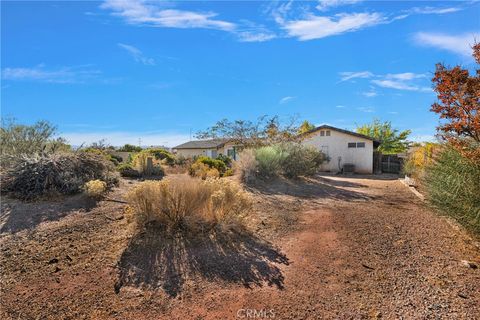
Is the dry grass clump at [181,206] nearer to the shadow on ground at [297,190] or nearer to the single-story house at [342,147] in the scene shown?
the shadow on ground at [297,190]

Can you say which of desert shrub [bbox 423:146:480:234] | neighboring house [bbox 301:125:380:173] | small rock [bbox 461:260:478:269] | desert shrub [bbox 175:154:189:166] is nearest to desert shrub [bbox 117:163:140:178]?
desert shrub [bbox 175:154:189:166]

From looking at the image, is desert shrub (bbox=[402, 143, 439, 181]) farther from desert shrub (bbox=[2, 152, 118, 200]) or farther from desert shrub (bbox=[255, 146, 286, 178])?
desert shrub (bbox=[2, 152, 118, 200])

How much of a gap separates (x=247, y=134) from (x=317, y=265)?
1280 cm

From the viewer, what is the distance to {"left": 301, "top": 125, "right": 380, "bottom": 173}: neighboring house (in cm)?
2106

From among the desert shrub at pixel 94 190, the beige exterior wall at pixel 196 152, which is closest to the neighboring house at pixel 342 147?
the beige exterior wall at pixel 196 152

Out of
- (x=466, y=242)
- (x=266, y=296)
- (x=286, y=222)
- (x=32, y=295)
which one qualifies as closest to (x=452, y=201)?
(x=466, y=242)

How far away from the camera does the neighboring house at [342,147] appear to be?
69.1 ft

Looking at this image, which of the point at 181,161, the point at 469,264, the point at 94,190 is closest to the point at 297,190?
the point at 469,264

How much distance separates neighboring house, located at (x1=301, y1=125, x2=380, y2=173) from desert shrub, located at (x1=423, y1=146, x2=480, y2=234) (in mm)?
15988

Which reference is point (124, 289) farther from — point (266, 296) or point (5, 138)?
point (5, 138)

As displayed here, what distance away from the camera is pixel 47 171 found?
6777 mm

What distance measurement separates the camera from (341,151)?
71.1 feet

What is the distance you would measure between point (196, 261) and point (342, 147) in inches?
768

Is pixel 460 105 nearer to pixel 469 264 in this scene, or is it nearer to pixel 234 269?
pixel 469 264
